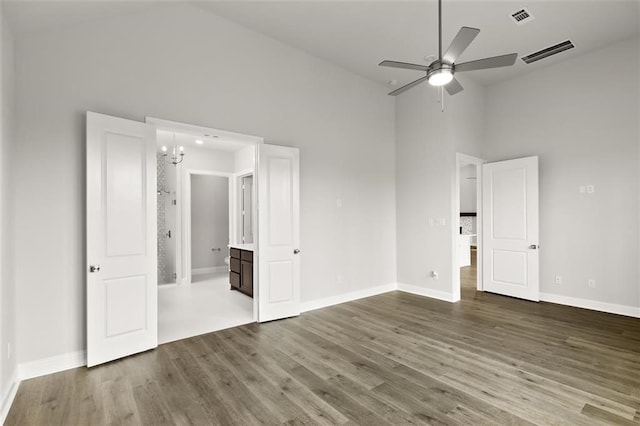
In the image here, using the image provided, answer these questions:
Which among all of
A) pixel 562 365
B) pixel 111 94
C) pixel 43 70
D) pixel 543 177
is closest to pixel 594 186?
pixel 543 177

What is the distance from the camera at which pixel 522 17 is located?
12.3 ft

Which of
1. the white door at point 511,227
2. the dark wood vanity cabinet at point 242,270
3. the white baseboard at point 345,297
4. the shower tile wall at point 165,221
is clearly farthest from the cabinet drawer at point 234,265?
the white door at point 511,227

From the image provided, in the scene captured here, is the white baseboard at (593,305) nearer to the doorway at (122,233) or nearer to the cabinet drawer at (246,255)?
the cabinet drawer at (246,255)

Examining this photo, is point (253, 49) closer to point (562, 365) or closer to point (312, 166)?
point (312, 166)

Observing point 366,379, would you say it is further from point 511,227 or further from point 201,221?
point 201,221

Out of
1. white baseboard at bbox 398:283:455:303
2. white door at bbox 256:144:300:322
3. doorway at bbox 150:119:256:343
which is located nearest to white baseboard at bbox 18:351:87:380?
doorway at bbox 150:119:256:343

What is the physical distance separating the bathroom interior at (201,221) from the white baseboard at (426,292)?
2.76 metres

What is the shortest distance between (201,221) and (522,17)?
24.0ft

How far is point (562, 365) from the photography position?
2873 millimetres

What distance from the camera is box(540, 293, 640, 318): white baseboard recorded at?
169 inches

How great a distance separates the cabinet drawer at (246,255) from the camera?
513 centimetres

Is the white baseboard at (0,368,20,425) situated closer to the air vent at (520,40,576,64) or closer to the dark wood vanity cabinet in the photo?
the dark wood vanity cabinet

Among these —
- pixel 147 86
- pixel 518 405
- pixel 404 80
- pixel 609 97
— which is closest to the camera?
pixel 518 405

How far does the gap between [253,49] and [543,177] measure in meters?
4.92
